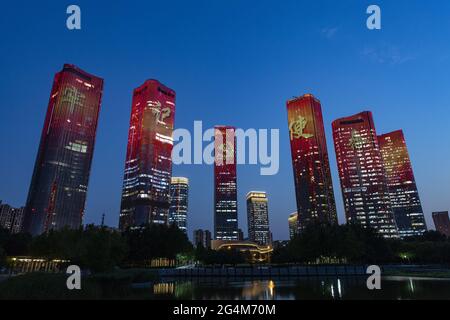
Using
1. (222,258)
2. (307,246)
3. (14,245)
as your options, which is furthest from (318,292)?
(14,245)

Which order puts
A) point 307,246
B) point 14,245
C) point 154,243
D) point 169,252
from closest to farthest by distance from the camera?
point 307,246
point 14,245
point 154,243
point 169,252

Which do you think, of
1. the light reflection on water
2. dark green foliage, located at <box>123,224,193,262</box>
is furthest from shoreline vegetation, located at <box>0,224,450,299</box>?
the light reflection on water

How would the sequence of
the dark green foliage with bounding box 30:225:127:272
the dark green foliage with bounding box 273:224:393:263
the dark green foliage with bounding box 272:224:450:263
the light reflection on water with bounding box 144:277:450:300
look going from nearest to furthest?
the light reflection on water with bounding box 144:277:450:300 < the dark green foliage with bounding box 30:225:127:272 < the dark green foliage with bounding box 273:224:393:263 < the dark green foliage with bounding box 272:224:450:263

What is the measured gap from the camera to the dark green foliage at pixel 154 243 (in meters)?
92.3

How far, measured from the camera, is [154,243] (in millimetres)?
94438

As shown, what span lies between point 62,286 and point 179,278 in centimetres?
4421

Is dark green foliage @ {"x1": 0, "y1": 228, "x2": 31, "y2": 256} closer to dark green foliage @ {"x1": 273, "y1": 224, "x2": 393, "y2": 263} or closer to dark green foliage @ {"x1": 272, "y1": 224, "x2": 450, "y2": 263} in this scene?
dark green foliage @ {"x1": 273, "y1": 224, "x2": 393, "y2": 263}

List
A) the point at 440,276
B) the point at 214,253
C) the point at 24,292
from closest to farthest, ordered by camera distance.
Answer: the point at 24,292 < the point at 440,276 < the point at 214,253

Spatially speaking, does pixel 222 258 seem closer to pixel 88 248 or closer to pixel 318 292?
pixel 88 248

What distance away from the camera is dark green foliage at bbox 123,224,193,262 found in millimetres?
92312

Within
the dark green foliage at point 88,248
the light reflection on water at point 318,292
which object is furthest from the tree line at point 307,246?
the light reflection on water at point 318,292
